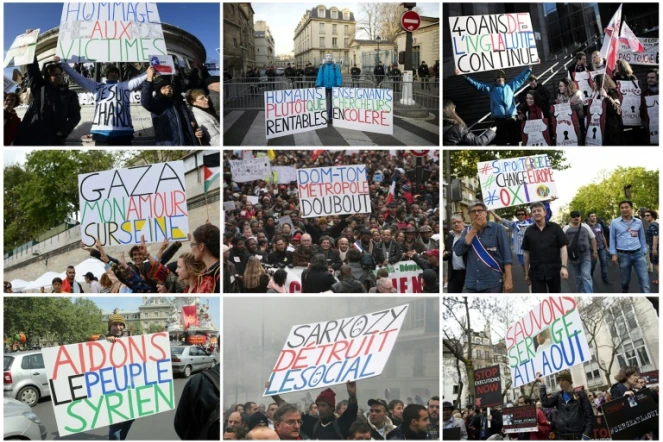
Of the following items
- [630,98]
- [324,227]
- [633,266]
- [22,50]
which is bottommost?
[633,266]

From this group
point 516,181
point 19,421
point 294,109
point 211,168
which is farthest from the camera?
point 294,109

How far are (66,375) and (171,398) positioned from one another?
0.99 meters

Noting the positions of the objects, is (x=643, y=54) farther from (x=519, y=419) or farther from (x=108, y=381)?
(x=108, y=381)

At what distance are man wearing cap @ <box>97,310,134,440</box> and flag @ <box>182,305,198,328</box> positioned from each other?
56 cm

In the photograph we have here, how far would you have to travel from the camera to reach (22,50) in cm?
702

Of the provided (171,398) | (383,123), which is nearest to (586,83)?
(383,123)

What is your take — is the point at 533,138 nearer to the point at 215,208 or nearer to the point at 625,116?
the point at 625,116

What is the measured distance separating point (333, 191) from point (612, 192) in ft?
8.85

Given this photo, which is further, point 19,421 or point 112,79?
point 112,79

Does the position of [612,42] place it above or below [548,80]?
above

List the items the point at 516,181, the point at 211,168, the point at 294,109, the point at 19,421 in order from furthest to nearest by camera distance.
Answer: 1. the point at 294,109
2. the point at 516,181
3. the point at 211,168
4. the point at 19,421

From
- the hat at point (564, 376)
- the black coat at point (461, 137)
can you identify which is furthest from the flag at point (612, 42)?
the hat at point (564, 376)

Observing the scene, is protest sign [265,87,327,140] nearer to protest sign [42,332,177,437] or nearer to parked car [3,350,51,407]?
protest sign [42,332,177,437]

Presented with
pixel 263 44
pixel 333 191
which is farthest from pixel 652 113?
pixel 263 44
